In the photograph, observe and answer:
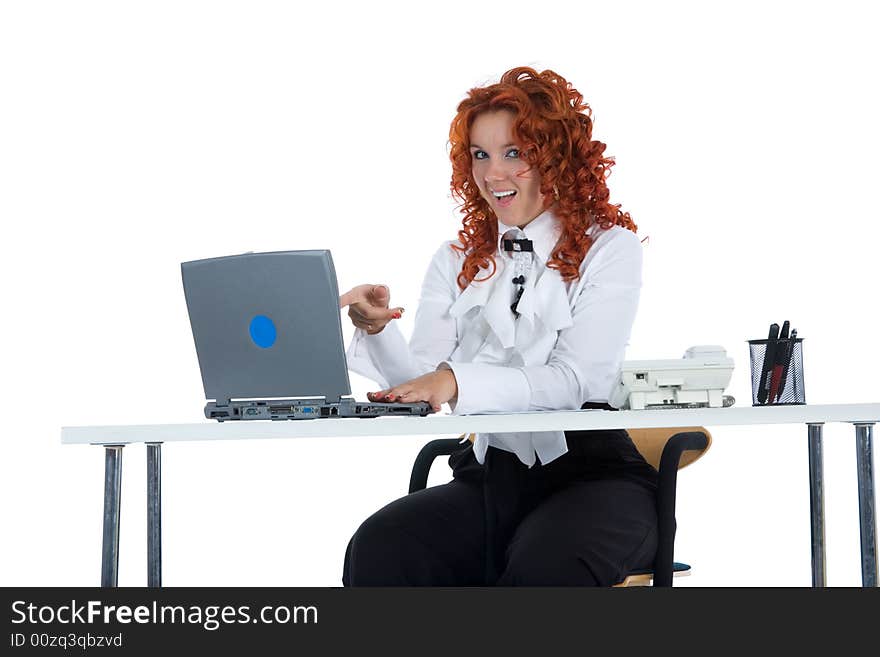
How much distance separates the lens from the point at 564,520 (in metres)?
2.37

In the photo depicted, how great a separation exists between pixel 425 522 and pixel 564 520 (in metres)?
0.37

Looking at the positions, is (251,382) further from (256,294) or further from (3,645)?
(3,645)

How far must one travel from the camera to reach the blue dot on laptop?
2182 mm

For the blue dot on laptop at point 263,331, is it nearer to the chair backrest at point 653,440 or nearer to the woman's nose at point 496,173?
the woman's nose at point 496,173

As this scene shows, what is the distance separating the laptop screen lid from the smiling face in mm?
821

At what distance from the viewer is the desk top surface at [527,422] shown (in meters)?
1.92

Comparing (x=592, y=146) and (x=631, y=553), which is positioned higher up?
(x=592, y=146)

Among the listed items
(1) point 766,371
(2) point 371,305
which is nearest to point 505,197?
(2) point 371,305

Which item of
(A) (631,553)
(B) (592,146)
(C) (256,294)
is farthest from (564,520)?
(B) (592,146)

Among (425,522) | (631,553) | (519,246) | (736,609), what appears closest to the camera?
(736,609)

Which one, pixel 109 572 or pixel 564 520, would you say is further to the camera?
pixel 564 520

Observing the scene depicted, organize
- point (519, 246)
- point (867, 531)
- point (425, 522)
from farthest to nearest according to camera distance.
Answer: point (519, 246)
point (425, 522)
point (867, 531)

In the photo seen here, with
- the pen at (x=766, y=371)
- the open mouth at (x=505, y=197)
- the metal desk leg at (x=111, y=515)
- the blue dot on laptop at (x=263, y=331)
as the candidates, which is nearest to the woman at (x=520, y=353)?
the open mouth at (x=505, y=197)

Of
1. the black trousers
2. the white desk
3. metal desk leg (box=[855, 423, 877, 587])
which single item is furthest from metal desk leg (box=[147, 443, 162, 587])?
metal desk leg (box=[855, 423, 877, 587])
